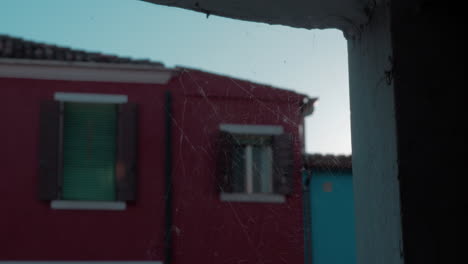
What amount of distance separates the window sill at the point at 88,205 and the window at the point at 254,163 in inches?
37.3

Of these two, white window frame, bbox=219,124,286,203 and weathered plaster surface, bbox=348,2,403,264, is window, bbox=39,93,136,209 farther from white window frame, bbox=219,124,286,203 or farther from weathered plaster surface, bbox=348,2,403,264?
weathered plaster surface, bbox=348,2,403,264

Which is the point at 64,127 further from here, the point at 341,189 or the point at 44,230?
the point at 341,189

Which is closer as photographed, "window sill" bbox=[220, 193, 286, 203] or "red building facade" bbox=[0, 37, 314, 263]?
"red building facade" bbox=[0, 37, 314, 263]

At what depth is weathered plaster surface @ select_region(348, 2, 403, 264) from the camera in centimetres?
96

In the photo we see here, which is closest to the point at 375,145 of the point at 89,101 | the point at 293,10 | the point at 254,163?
the point at 293,10

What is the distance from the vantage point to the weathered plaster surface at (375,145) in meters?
0.96

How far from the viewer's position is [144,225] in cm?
589

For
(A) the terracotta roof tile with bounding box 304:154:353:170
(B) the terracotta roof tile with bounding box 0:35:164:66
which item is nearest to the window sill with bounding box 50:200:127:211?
(B) the terracotta roof tile with bounding box 0:35:164:66

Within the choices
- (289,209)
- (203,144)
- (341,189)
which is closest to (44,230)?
(203,144)

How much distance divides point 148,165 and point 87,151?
1.87 feet

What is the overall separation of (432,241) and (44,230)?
17.4 ft

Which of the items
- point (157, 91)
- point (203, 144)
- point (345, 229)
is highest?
point (157, 91)

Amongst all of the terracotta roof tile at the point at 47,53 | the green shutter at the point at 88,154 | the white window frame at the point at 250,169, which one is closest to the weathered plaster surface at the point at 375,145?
the white window frame at the point at 250,169

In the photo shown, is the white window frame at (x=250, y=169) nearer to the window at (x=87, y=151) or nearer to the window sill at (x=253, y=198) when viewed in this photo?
the window sill at (x=253, y=198)
